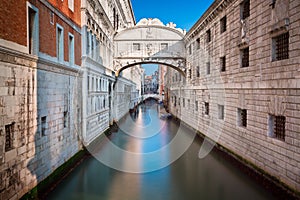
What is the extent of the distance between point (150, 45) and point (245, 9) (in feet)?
34.6

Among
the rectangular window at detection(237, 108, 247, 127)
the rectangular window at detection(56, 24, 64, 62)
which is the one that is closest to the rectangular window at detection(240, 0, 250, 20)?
the rectangular window at detection(237, 108, 247, 127)

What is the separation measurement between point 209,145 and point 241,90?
4.21 m

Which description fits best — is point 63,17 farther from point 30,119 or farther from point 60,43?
point 30,119

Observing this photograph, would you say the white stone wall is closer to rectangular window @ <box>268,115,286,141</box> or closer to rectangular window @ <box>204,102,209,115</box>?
rectangular window @ <box>268,115,286,141</box>

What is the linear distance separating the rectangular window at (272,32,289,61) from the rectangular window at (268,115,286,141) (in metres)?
1.57

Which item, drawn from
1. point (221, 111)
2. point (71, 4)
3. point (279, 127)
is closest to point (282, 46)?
point (279, 127)

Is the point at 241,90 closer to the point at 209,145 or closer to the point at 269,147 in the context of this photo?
the point at 269,147

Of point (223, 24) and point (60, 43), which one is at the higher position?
point (223, 24)

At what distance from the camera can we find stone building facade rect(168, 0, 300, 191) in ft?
20.2

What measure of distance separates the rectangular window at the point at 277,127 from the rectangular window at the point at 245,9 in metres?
3.72

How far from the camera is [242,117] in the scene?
9336mm

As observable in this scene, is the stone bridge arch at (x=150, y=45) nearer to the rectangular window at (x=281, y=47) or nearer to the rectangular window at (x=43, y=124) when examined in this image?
the rectangular window at (x=281, y=47)

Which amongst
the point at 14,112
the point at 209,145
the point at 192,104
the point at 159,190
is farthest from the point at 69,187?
the point at 192,104

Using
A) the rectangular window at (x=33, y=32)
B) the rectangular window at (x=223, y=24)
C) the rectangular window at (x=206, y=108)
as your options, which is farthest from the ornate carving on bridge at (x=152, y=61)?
the rectangular window at (x=33, y=32)
